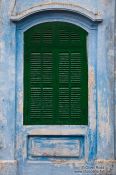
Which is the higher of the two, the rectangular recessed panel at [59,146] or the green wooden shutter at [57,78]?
the green wooden shutter at [57,78]

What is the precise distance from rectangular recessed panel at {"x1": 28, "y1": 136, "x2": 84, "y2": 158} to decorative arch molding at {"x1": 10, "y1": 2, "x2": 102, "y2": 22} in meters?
2.01

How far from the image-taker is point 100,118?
25.9 feet

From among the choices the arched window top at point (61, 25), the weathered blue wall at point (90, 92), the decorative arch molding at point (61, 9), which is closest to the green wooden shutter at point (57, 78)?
the arched window top at point (61, 25)

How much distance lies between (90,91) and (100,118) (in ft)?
1.57

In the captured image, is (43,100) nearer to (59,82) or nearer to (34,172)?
(59,82)

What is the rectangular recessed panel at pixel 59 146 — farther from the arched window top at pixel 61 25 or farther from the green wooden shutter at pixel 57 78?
the arched window top at pixel 61 25

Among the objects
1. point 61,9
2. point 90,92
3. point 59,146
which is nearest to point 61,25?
point 61,9

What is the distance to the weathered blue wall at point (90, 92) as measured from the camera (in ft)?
25.9

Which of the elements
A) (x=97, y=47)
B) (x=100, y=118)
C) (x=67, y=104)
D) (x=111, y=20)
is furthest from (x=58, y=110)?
(x=111, y=20)

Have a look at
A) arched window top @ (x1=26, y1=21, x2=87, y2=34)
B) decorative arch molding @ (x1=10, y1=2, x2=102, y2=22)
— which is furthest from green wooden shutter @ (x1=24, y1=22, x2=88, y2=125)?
decorative arch molding @ (x1=10, y1=2, x2=102, y2=22)

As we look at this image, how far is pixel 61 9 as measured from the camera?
7.93 meters

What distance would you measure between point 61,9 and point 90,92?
57.6 inches

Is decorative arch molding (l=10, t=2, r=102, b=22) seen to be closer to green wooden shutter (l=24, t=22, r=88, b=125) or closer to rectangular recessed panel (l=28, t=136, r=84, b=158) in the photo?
green wooden shutter (l=24, t=22, r=88, b=125)

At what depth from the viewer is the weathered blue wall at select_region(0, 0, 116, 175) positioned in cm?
789
